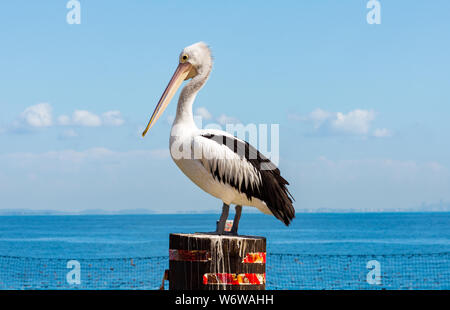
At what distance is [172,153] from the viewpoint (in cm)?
607

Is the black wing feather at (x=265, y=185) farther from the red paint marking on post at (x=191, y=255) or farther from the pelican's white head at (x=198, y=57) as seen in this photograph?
the red paint marking on post at (x=191, y=255)

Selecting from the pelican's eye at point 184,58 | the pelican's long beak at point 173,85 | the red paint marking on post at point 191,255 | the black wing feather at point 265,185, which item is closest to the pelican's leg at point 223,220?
the black wing feather at point 265,185

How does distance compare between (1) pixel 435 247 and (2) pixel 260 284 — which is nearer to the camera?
(2) pixel 260 284

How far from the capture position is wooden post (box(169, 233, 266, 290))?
173 inches

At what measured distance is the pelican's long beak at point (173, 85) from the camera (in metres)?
6.62

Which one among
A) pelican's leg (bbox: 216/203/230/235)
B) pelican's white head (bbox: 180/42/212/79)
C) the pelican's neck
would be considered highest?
pelican's white head (bbox: 180/42/212/79)

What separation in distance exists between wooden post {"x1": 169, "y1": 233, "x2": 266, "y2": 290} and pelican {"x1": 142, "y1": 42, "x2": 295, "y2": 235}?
4.27 feet

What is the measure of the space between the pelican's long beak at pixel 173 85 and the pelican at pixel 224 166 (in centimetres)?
14

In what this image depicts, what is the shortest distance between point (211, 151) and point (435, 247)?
219 ft

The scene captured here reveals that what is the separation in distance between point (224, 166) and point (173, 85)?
43.1 inches

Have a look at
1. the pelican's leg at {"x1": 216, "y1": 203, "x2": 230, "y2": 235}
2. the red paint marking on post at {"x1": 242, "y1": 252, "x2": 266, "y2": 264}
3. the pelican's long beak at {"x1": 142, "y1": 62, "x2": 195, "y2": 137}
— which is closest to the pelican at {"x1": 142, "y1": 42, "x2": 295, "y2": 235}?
the pelican's leg at {"x1": 216, "y1": 203, "x2": 230, "y2": 235}

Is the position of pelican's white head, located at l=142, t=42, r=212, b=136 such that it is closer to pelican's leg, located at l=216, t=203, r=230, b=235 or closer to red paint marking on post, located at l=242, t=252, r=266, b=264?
pelican's leg, located at l=216, t=203, r=230, b=235
